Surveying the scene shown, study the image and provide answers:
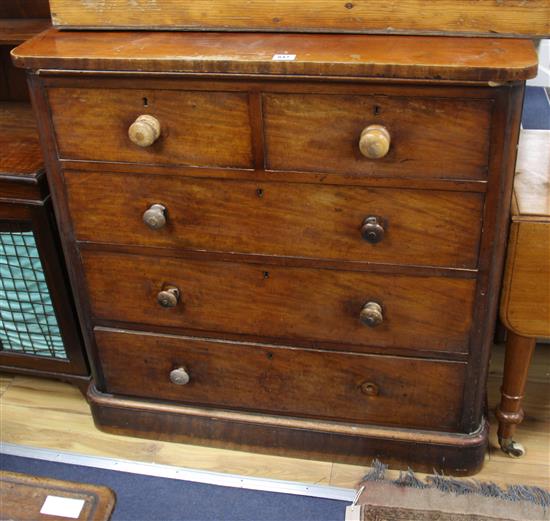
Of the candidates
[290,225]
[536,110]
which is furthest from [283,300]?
[536,110]

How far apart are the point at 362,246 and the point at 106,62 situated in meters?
0.61

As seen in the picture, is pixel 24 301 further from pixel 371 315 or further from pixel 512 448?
pixel 512 448

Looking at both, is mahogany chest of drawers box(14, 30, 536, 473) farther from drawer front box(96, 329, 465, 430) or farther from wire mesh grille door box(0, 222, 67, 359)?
wire mesh grille door box(0, 222, 67, 359)

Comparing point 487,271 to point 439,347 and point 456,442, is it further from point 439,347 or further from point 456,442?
point 456,442

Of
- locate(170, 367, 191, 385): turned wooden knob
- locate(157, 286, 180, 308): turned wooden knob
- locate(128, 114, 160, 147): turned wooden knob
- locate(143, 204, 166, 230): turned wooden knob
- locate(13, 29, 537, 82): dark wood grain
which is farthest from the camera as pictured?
locate(170, 367, 191, 385): turned wooden knob

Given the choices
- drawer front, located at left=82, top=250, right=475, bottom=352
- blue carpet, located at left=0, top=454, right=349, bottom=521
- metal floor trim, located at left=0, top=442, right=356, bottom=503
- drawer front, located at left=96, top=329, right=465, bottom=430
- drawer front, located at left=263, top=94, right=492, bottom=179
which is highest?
drawer front, located at left=263, top=94, right=492, bottom=179

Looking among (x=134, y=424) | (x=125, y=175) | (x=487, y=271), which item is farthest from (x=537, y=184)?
(x=134, y=424)

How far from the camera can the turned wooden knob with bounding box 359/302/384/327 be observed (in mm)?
1583

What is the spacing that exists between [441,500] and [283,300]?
24.1 inches

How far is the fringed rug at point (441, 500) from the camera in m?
1.73

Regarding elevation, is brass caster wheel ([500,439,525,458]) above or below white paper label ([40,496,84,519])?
below

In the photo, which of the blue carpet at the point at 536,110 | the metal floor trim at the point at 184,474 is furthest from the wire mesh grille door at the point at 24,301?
the blue carpet at the point at 536,110

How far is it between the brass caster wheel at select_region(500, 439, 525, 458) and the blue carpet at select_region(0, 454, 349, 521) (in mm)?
424

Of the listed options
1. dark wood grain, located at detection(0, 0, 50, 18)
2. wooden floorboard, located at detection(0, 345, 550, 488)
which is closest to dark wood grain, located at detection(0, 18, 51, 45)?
dark wood grain, located at detection(0, 0, 50, 18)
